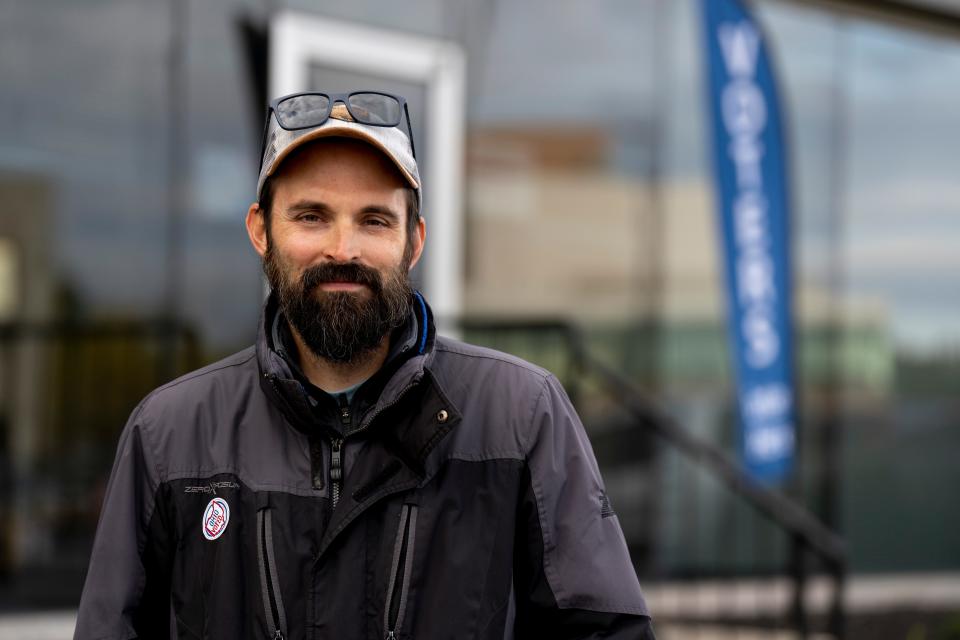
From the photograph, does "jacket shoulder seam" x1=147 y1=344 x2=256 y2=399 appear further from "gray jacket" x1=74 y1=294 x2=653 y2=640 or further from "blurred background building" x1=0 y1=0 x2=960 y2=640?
"blurred background building" x1=0 y1=0 x2=960 y2=640

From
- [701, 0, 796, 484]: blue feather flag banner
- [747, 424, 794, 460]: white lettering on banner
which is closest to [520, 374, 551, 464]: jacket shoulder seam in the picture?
[701, 0, 796, 484]: blue feather flag banner

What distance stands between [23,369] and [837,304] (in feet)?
17.0

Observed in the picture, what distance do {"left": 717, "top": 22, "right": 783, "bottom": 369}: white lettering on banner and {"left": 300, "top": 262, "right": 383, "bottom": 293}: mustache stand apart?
475cm

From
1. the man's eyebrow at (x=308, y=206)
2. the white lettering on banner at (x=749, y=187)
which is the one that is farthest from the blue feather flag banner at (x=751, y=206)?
the man's eyebrow at (x=308, y=206)

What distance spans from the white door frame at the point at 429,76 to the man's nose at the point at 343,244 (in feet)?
12.6

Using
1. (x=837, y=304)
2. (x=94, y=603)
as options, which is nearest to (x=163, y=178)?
(x=94, y=603)

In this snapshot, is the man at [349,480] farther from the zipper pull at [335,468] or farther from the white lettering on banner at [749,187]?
the white lettering on banner at [749,187]

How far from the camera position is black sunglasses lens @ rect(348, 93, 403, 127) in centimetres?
188

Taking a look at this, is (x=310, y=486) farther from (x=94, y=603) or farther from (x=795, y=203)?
(x=795, y=203)

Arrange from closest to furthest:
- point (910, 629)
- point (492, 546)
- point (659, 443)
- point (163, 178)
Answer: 1. point (492, 546)
2. point (163, 178)
3. point (659, 443)
4. point (910, 629)

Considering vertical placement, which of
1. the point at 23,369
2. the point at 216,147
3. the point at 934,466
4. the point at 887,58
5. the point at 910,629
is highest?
the point at 887,58

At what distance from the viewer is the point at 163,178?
5414 mm

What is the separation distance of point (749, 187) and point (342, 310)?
4.87 metres

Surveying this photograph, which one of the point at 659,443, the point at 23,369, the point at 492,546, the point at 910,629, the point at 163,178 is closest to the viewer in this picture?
the point at 492,546
